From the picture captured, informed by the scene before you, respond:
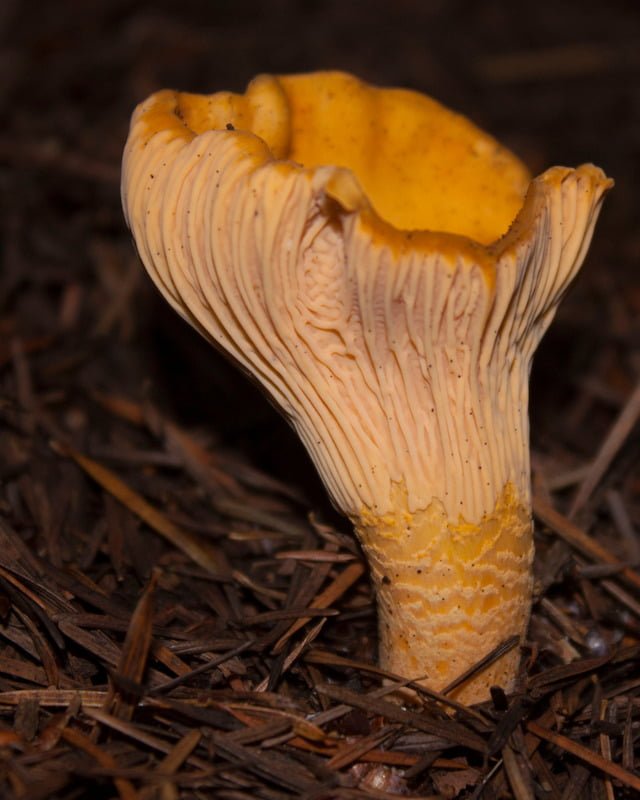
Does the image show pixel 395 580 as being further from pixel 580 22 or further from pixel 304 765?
pixel 580 22

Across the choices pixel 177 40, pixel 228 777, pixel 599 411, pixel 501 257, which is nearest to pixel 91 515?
pixel 228 777

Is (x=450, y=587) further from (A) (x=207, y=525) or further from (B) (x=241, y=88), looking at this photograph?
(B) (x=241, y=88)

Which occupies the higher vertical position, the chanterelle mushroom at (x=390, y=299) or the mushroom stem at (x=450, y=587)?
the chanterelle mushroom at (x=390, y=299)

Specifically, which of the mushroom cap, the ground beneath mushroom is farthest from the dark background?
the mushroom cap

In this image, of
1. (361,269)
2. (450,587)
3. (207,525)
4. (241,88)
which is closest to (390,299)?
(361,269)

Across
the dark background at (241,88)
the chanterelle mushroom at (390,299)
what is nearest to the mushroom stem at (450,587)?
the chanterelle mushroom at (390,299)

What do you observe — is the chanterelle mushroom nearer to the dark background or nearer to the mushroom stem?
the mushroom stem

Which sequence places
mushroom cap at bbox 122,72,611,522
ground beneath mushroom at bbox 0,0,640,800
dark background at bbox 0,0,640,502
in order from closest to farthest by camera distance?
mushroom cap at bbox 122,72,611,522 < ground beneath mushroom at bbox 0,0,640,800 < dark background at bbox 0,0,640,502

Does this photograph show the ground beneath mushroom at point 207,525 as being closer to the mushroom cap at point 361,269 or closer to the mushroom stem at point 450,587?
the mushroom stem at point 450,587
